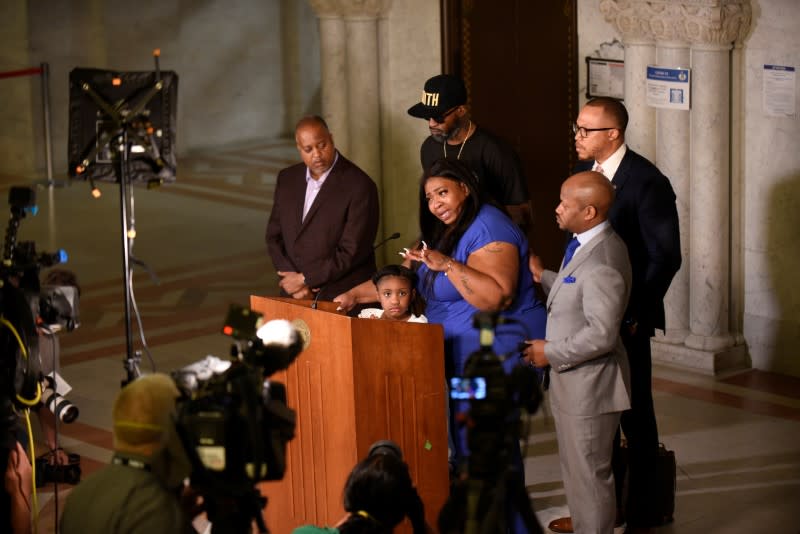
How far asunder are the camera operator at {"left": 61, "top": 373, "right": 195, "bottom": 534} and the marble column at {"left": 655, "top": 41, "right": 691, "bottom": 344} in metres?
5.16

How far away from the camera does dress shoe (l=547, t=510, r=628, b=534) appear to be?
612 cm

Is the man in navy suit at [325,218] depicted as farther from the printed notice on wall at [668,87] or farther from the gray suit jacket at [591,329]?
the printed notice on wall at [668,87]

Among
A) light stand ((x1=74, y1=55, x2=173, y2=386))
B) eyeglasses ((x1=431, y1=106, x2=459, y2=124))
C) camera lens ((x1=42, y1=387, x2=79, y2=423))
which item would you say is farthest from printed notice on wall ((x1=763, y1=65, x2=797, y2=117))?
camera lens ((x1=42, y1=387, x2=79, y2=423))

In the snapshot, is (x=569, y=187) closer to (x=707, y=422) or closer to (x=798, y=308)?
(x=707, y=422)

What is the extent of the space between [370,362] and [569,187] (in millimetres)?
1056

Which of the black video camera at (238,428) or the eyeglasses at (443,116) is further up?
the eyeglasses at (443,116)

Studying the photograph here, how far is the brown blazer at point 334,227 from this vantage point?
6875 millimetres

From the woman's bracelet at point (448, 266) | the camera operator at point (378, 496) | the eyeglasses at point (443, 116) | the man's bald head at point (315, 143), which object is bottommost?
the camera operator at point (378, 496)

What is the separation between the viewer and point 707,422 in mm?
7613

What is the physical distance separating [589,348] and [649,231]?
97 centimetres

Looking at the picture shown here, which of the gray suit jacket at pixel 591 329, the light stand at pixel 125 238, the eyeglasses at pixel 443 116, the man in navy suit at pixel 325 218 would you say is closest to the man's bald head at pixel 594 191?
the gray suit jacket at pixel 591 329

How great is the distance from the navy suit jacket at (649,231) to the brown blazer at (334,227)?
4.78 ft

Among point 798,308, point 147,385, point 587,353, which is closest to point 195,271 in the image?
point 798,308

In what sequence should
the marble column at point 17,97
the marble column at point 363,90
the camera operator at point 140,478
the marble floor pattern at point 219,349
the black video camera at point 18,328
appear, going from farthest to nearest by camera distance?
the marble column at point 17,97 < the marble column at point 363,90 < the marble floor pattern at point 219,349 < the black video camera at point 18,328 < the camera operator at point 140,478
